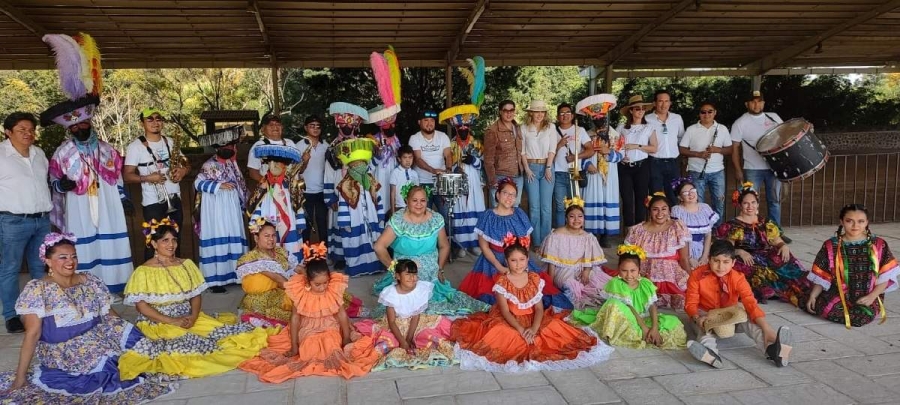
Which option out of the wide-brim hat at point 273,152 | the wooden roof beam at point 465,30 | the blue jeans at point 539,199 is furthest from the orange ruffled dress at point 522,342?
the wooden roof beam at point 465,30

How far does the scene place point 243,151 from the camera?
25.1ft

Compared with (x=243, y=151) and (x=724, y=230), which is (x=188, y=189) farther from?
(x=724, y=230)

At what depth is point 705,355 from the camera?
3.58m

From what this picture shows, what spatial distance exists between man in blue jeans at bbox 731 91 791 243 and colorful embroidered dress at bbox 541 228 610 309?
110 inches

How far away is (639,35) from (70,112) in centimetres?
636

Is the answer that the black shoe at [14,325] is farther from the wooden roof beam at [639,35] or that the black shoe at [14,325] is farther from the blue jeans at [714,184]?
the wooden roof beam at [639,35]

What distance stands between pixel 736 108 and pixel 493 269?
9818 millimetres

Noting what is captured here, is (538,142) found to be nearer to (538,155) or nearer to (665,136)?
(538,155)

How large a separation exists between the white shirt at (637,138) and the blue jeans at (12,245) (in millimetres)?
5383

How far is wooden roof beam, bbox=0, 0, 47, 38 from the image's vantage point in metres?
5.93

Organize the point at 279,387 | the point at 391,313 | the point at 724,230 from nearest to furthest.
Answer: the point at 279,387 → the point at 391,313 → the point at 724,230

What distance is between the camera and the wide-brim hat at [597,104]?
626cm

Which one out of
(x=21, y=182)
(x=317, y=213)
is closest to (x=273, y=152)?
(x=317, y=213)

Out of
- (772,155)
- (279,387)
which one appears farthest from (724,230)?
(279,387)
